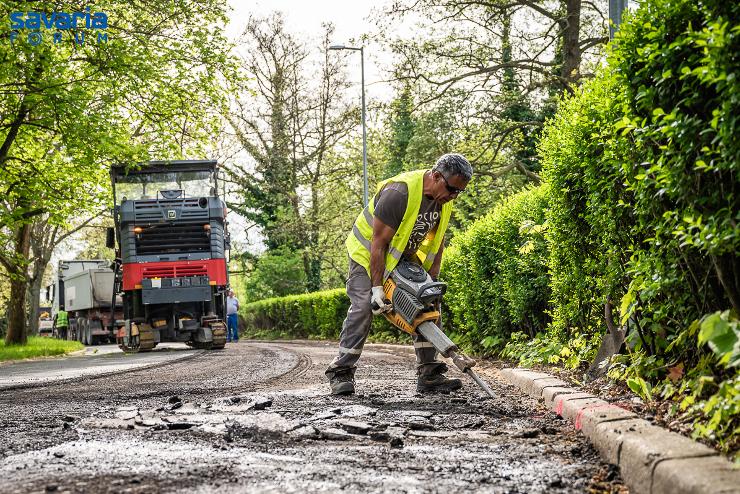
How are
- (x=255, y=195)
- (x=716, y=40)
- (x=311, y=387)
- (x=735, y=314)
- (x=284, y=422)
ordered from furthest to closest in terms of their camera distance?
(x=255, y=195) < (x=311, y=387) < (x=284, y=422) < (x=735, y=314) < (x=716, y=40)

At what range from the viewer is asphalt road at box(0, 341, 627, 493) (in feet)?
11.0

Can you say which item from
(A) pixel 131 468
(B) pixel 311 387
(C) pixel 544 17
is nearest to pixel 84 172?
(C) pixel 544 17

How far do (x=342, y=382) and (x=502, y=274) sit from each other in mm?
3718

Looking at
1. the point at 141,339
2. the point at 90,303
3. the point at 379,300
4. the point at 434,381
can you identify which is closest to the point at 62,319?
the point at 90,303

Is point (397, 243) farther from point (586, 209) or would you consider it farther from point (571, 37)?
A: point (571, 37)

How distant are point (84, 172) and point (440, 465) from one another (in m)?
18.2

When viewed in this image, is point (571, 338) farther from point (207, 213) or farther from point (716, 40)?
point (207, 213)

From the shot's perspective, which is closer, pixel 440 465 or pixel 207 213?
pixel 440 465

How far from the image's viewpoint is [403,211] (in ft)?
21.8

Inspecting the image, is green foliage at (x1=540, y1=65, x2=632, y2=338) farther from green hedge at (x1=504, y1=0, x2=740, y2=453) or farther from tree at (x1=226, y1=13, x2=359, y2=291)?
tree at (x1=226, y1=13, x2=359, y2=291)

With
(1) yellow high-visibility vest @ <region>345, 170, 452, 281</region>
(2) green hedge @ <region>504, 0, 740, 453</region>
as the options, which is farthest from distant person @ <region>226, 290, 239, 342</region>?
(2) green hedge @ <region>504, 0, 740, 453</region>

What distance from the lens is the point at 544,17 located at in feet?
74.8

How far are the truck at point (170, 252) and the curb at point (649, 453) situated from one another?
48.7 ft

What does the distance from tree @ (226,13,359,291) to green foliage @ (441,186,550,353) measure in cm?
2446
